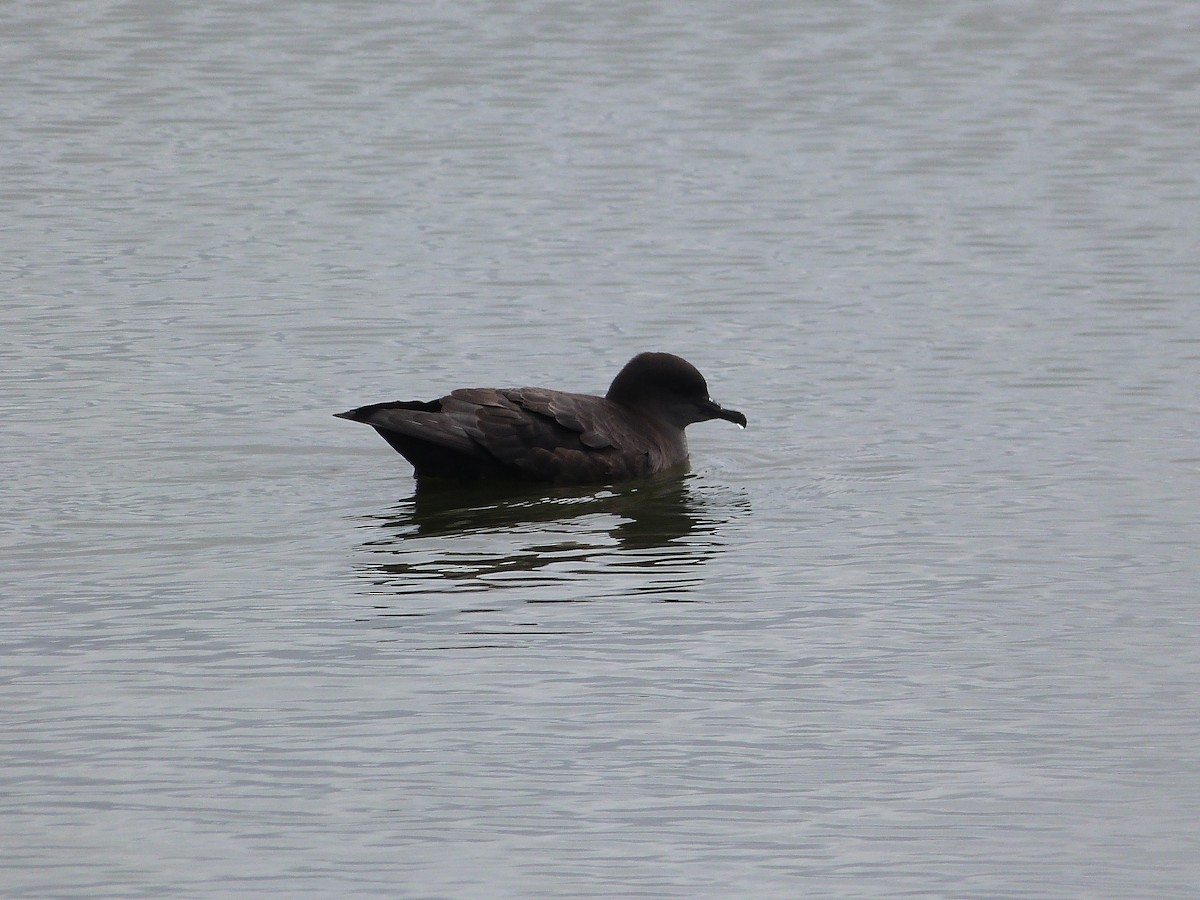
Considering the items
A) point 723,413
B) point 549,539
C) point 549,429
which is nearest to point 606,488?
point 549,429

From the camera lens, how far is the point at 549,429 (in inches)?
460

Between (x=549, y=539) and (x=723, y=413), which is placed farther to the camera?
(x=723, y=413)

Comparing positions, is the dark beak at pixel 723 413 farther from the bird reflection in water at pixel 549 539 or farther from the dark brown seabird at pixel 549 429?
the bird reflection in water at pixel 549 539

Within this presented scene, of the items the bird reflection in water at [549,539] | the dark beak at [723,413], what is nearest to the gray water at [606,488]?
the bird reflection in water at [549,539]

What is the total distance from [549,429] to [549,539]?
4.02 feet

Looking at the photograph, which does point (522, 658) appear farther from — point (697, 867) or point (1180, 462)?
point (1180, 462)

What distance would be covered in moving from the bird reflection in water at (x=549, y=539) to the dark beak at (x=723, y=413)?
0.43 meters

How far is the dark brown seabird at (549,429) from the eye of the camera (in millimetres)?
11328

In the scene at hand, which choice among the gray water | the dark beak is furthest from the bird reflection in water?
the dark beak

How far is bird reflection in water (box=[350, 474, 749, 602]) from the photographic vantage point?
9.70 m

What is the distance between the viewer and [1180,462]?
1181 centimetres

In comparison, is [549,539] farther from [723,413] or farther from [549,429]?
[723,413]

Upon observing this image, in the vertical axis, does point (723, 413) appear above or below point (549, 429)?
below

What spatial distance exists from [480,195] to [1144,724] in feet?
36.9
